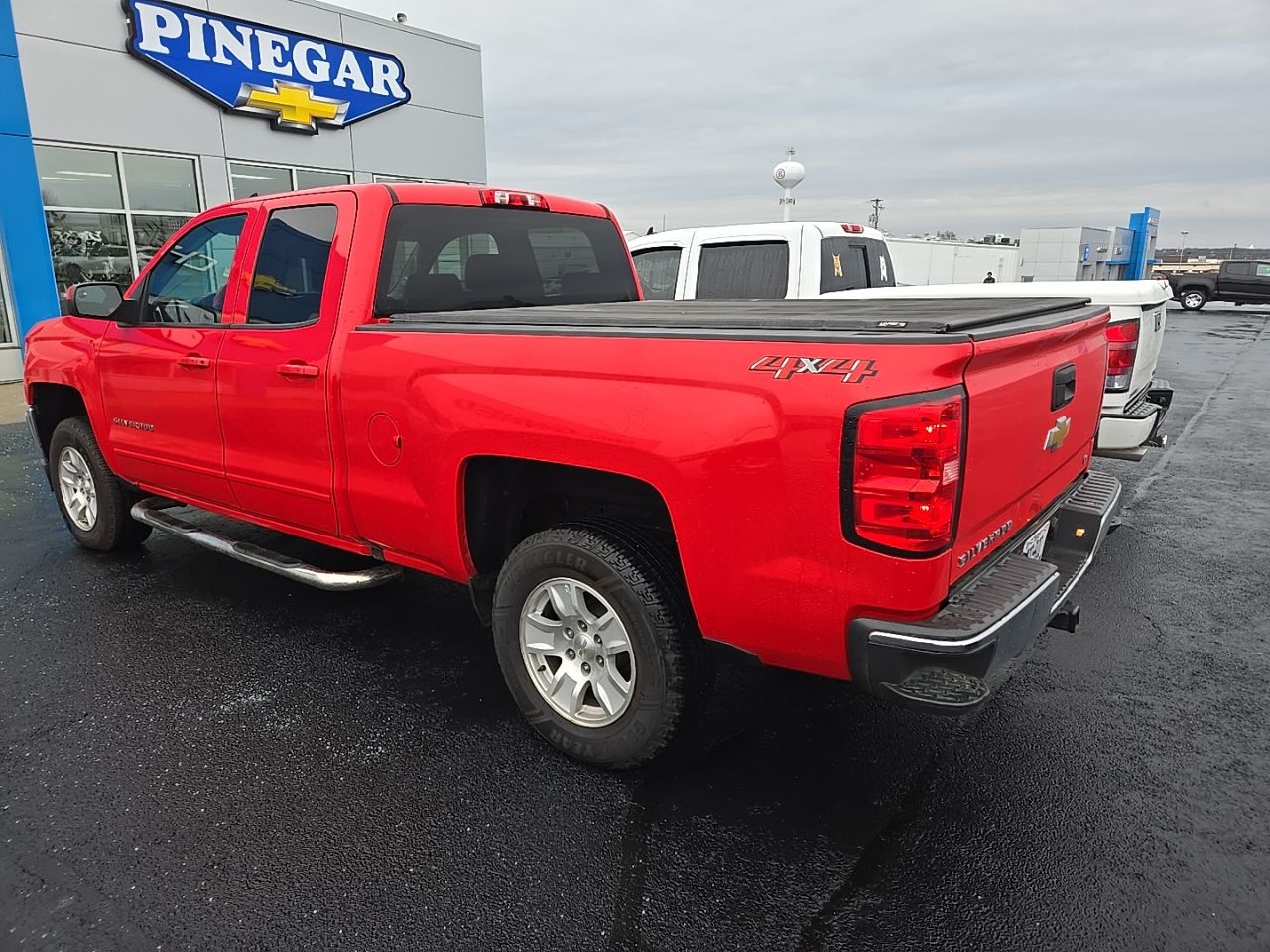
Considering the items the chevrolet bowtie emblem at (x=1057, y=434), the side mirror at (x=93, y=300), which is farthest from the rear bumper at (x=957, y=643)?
the side mirror at (x=93, y=300)

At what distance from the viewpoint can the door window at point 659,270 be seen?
722 centimetres

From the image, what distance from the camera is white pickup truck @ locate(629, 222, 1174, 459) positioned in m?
5.20

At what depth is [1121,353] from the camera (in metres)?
5.16

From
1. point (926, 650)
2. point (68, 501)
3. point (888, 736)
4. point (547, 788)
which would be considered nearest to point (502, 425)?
point (547, 788)

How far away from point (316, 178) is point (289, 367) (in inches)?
515

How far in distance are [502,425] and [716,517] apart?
33.8 inches

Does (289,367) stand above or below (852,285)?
below

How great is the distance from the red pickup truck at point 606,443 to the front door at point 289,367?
17 mm

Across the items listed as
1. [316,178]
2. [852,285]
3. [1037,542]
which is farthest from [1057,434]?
[316,178]

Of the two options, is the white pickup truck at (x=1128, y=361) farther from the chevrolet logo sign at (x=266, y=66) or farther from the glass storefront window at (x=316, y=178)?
the glass storefront window at (x=316, y=178)

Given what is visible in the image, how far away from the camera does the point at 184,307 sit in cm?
431

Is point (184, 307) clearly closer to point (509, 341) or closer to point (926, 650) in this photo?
point (509, 341)

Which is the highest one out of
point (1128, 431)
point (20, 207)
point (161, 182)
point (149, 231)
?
point (161, 182)

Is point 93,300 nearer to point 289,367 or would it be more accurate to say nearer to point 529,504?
point 289,367
